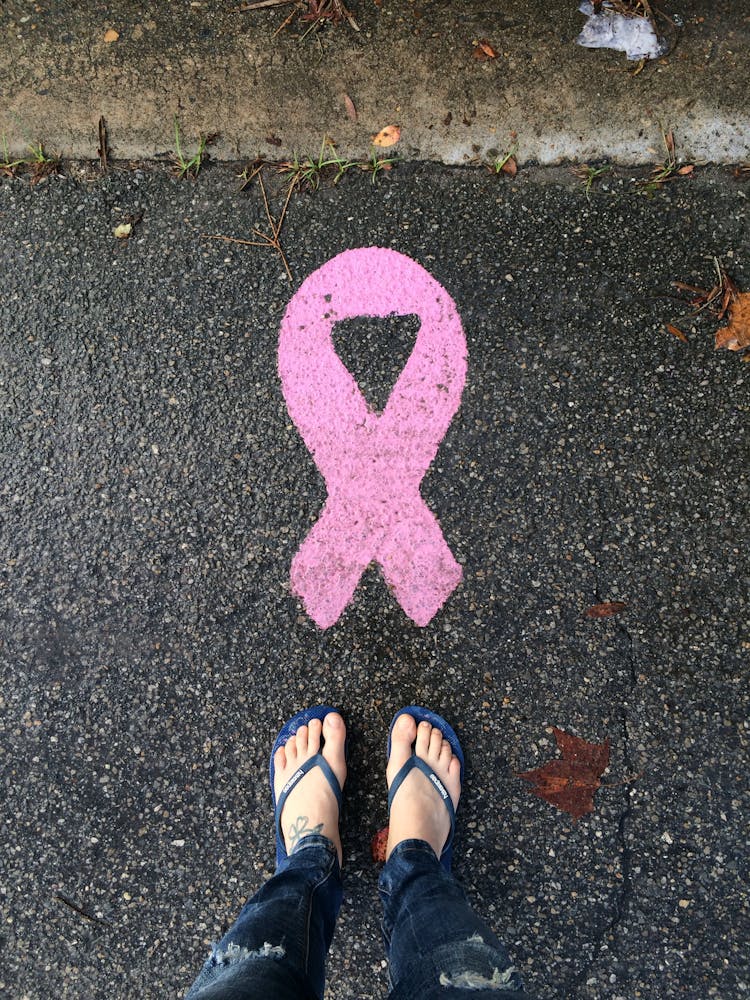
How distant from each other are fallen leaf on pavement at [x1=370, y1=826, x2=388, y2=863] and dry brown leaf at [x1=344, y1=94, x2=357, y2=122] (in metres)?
2.30

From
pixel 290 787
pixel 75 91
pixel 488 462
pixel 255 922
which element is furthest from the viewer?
pixel 75 91

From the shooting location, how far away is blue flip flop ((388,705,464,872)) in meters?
1.90

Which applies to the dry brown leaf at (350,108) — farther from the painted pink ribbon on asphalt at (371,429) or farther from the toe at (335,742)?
the toe at (335,742)

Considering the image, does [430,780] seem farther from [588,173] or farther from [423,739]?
[588,173]

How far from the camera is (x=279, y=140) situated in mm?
2148

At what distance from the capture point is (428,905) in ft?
5.49

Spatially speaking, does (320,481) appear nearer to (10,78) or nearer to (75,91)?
(75,91)

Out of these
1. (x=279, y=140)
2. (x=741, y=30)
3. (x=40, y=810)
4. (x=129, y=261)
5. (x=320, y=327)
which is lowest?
(x=40, y=810)

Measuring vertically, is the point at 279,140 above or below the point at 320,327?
above

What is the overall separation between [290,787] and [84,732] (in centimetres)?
67

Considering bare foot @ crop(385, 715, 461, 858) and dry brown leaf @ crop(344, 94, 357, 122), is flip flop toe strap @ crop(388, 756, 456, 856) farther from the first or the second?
dry brown leaf @ crop(344, 94, 357, 122)

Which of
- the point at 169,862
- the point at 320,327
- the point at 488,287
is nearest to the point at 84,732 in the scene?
the point at 169,862

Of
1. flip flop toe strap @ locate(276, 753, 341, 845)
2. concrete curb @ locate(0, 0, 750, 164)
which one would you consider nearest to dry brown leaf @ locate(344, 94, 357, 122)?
concrete curb @ locate(0, 0, 750, 164)

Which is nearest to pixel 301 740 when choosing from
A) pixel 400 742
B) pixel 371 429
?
pixel 400 742
